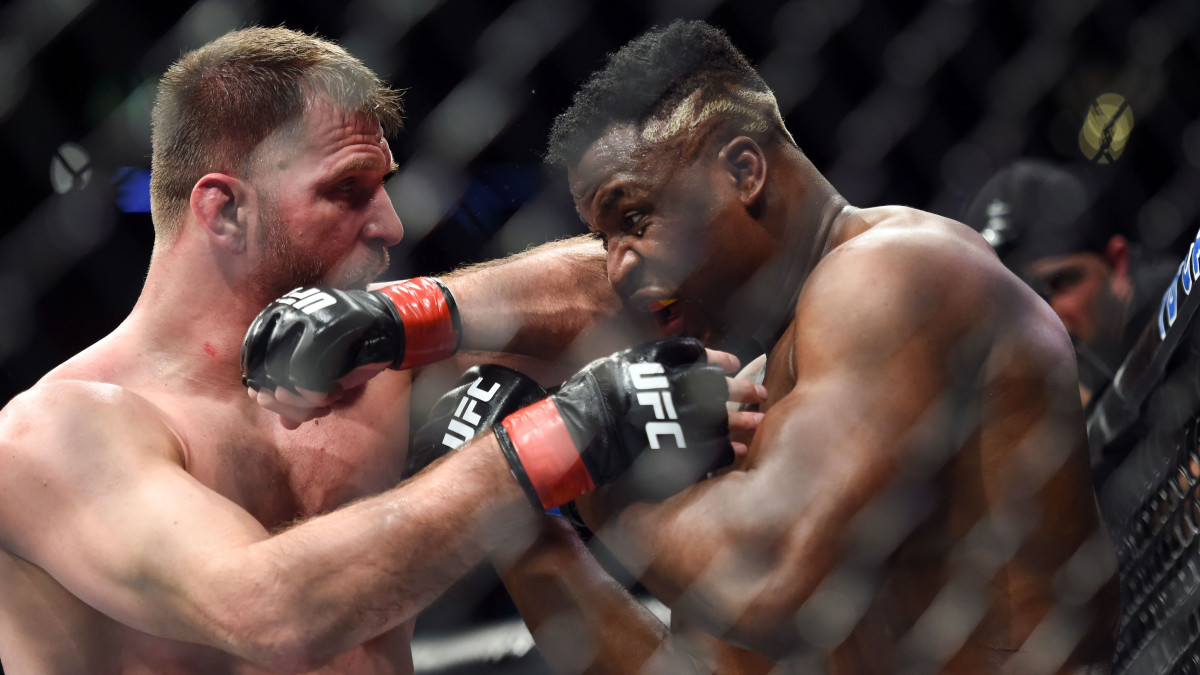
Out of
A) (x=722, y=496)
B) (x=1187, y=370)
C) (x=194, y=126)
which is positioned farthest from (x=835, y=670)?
(x=194, y=126)

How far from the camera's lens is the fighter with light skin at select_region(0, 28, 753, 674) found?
50.2 inches

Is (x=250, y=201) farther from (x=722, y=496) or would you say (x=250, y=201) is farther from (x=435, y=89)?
(x=435, y=89)

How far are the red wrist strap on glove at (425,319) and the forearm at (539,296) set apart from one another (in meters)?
0.16

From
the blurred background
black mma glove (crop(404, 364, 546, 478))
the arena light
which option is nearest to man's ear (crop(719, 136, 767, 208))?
black mma glove (crop(404, 364, 546, 478))

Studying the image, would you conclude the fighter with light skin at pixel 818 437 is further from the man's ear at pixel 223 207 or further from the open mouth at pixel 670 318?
the man's ear at pixel 223 207

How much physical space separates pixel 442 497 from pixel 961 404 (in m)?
0.72

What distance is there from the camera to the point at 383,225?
1.71m

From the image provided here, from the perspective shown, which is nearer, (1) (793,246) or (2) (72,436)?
(2) (72,436)

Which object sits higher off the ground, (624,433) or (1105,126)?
(624,433)

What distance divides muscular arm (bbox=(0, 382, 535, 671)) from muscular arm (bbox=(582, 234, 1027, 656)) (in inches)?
9.1

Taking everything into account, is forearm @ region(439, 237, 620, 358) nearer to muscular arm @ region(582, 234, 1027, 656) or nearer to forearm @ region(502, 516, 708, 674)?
forearm @ region(502, 516, 708, 674)

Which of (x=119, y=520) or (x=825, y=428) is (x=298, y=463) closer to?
(x=119, y=520)

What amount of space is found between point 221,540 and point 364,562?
178mm

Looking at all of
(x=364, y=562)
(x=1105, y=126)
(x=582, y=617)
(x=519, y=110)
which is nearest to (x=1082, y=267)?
(x=1105, y=126)
